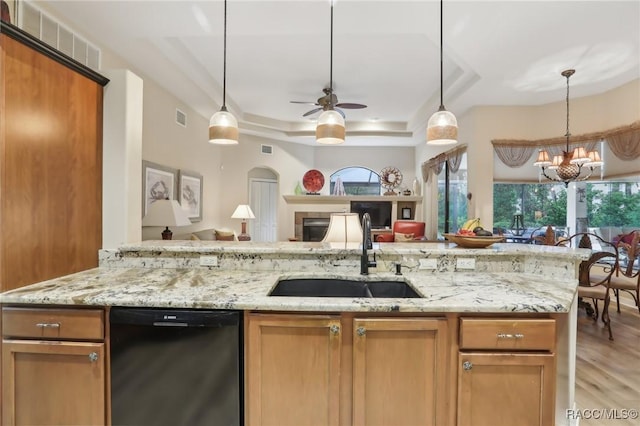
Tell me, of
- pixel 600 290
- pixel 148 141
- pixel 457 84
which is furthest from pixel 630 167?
pixel 148 141

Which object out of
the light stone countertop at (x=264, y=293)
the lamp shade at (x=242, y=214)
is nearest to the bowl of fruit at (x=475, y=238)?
the light stone countertop at (x=264, y=293)

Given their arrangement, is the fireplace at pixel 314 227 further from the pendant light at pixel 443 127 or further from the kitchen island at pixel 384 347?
the kitchen island at pixel 384 347

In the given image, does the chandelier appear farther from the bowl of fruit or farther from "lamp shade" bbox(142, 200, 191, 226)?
"lamp shade" bbox(142, 200, 191, 226)

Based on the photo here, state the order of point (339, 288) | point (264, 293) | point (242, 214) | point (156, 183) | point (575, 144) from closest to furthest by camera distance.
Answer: point (264, 293) → point (339, 288) → point (156, 183) → point (575, 144) → point (242, 214)

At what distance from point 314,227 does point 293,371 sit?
5924mm

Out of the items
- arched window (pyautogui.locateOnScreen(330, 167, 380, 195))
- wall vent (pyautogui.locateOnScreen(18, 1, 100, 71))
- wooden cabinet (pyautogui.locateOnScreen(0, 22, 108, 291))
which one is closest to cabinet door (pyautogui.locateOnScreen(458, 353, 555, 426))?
wooden cabinet (pyautogui.locateOnScreen(0, 22, 108, 291))

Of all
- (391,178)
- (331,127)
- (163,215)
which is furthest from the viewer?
(391,178)

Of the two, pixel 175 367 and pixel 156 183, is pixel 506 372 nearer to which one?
pixel 175 367

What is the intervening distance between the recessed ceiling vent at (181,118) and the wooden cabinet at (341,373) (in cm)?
403

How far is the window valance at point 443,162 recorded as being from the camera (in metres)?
5.14

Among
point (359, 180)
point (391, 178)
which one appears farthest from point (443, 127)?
point (359, 180)

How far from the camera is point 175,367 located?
4.59ft

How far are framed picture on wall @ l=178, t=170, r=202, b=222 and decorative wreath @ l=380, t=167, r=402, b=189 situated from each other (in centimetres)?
419

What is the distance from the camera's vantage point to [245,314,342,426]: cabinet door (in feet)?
4.53
